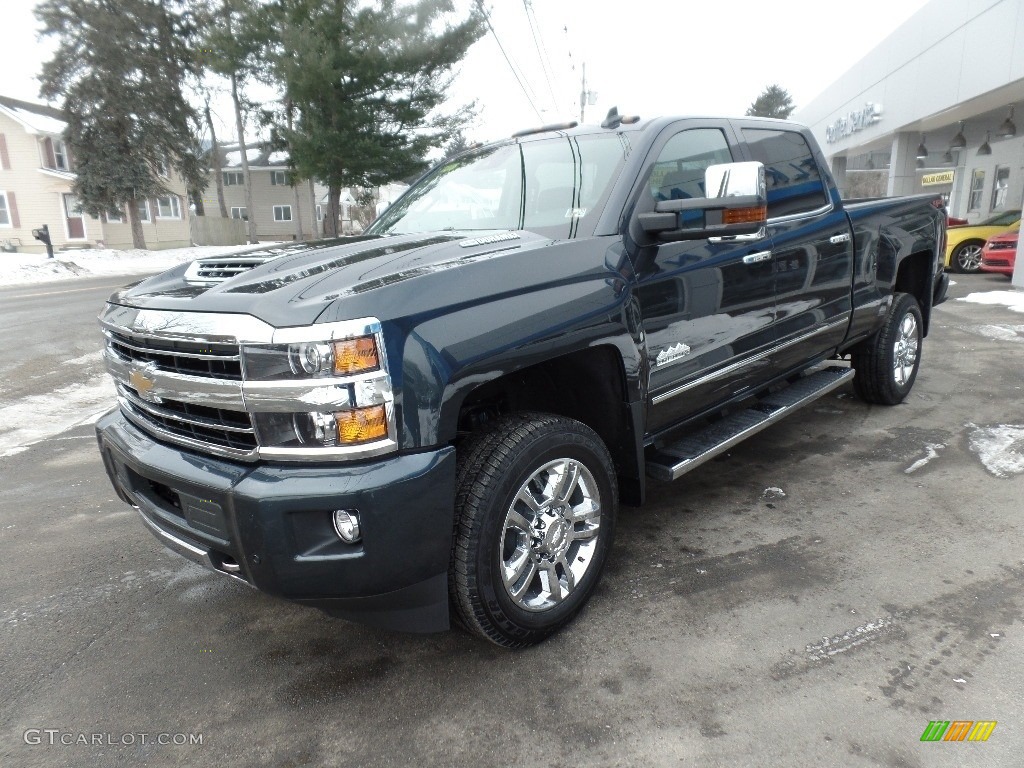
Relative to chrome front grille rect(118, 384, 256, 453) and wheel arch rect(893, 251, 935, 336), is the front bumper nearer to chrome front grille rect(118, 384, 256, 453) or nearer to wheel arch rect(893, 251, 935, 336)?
chrome front grille rect(118, 384, 256, 453)

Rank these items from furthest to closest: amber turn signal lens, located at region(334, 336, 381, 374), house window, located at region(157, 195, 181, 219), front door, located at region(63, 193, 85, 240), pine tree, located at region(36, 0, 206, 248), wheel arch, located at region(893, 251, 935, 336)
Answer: house window, located at region(157, 195, 181, 219) → front door, located at region(63, 193, 85, 240) → pine tree, located at region(36, 0, 206, 248) → wheel arch, located at region(893, 251, 935, 336) → amber turn signal lens, located at region(334, 336, 381, 374)

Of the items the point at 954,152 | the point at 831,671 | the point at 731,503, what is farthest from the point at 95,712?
the point at 954,152

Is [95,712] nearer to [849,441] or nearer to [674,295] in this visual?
[674,295]

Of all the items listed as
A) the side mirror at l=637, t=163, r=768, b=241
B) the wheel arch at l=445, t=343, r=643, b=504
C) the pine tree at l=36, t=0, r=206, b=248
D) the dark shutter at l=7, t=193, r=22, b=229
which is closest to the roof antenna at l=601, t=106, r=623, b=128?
the side mirror at l=637, t=163, r=768, b=241

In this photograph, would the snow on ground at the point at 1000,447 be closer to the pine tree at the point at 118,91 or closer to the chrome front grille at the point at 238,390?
the chrome front grille at the point at 238,390

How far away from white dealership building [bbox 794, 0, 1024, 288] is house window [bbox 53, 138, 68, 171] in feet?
108

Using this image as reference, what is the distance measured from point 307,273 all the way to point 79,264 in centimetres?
2486

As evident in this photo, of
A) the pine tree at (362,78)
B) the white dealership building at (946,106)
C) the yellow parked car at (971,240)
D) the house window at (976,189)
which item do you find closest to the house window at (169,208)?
the pine tree at (362,78)

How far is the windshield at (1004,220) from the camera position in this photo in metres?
14.7

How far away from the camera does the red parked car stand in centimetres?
1300

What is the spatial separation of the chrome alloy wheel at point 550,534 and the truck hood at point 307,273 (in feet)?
2.76

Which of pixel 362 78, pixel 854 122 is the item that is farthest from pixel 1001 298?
pixel 362 78

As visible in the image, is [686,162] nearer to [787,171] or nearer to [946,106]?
[787,171]

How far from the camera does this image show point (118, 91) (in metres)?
28.8
